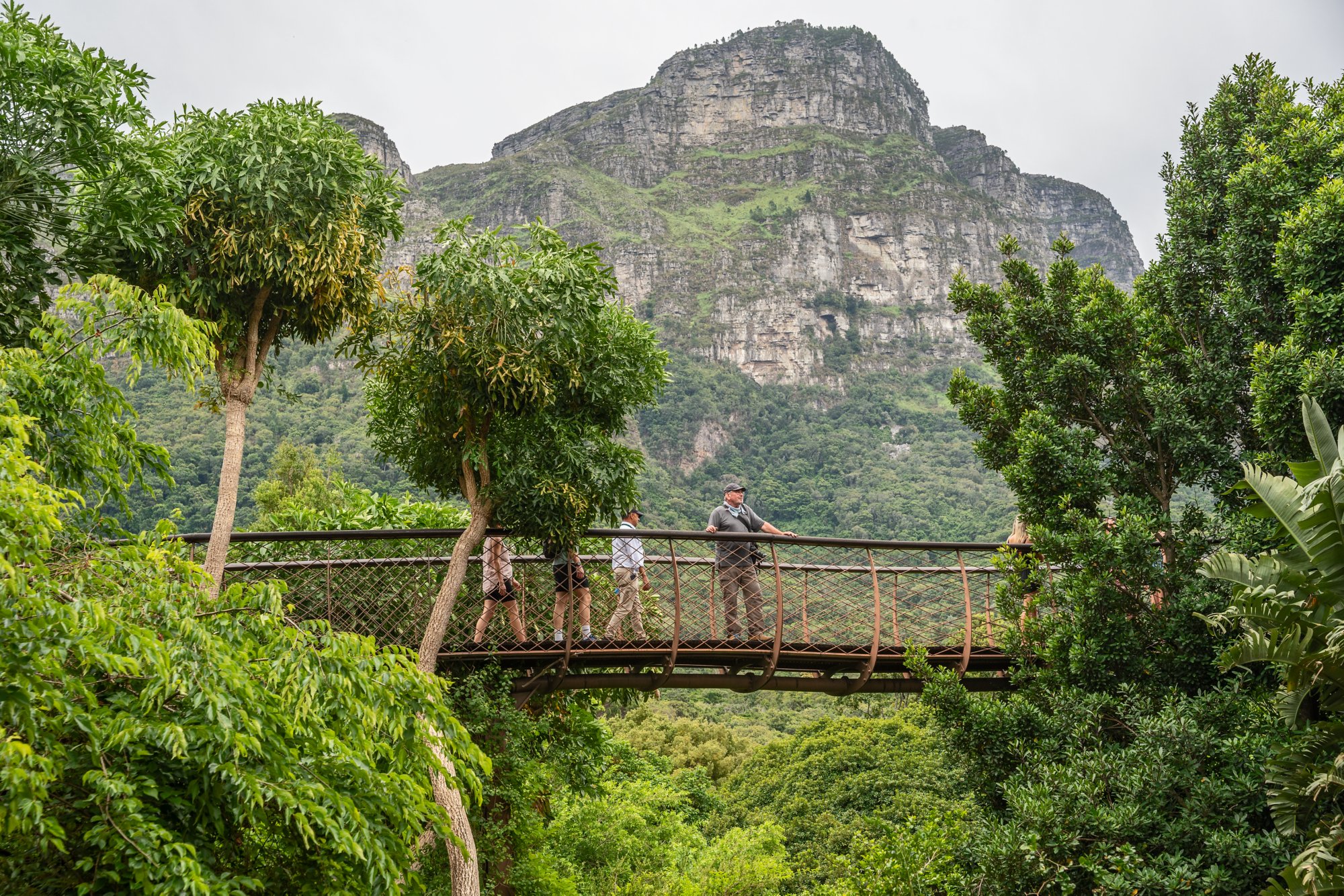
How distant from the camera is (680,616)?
5758mm

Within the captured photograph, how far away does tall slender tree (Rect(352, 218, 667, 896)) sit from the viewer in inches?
197

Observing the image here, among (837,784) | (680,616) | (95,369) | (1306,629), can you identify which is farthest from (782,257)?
(95,369)

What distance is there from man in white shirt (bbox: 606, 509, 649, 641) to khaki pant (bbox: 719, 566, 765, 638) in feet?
1.70

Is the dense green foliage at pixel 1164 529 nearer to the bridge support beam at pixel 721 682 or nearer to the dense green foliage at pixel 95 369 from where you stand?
the bridge support beam at pixel 721 682

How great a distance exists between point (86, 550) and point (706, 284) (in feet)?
260

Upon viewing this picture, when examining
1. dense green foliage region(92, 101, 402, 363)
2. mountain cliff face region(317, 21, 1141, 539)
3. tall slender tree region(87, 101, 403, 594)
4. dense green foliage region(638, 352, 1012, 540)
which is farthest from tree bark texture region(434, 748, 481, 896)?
dense green foliage region(638, 352, 1012, 540)

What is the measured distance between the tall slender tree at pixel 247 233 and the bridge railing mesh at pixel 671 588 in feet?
3.28

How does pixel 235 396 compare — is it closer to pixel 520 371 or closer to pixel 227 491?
pixel 227 491

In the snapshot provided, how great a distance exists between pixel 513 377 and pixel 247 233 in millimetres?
1435

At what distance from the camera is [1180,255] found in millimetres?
5938

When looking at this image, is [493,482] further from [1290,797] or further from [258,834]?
[1290,797]

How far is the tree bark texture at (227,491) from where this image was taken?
4.74 metres

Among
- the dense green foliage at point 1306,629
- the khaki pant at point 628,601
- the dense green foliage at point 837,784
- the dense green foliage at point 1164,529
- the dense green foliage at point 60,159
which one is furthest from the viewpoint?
the dense green foliage at point 837,784

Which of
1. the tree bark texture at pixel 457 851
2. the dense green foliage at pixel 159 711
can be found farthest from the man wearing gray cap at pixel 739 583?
the dense green foliage at pixel 159 711
